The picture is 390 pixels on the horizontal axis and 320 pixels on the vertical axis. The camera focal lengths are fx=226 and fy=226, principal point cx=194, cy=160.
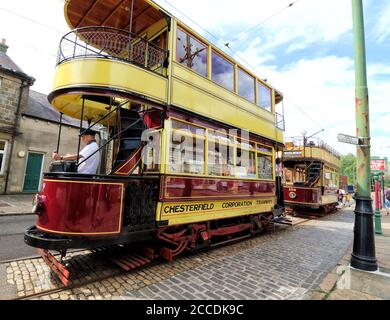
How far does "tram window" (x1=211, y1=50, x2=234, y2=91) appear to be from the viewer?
5816 millimetres

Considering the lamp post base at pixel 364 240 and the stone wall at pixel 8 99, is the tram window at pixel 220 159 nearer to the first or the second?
the lamp post base at pixel 364 240

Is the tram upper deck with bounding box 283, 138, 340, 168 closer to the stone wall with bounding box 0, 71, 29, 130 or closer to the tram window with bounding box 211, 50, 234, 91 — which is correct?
the tram window with bounding box 211, 50, 234, 91

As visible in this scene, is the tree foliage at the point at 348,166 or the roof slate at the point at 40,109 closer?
the roof slate at the point at 40,109

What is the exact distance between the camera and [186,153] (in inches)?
192

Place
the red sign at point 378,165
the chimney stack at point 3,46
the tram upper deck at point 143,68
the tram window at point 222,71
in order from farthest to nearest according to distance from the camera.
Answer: the chimney stack at point 3,46
the red sign at point 378,165
the tram window at point 222,71
the tram upper deck at point 143,68

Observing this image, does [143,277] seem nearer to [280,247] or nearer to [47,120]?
[280,247]

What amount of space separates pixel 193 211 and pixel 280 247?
2727 mm

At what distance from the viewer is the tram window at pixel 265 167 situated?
23.4 ft

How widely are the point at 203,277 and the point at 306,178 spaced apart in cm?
1050

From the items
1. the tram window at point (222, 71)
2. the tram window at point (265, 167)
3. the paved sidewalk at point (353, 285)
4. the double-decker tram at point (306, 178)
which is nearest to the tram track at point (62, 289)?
→ the paved sidewalk at point (353, 285)

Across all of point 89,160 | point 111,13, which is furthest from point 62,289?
point 111,13

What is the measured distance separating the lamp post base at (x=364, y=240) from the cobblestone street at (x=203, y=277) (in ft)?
1.90
